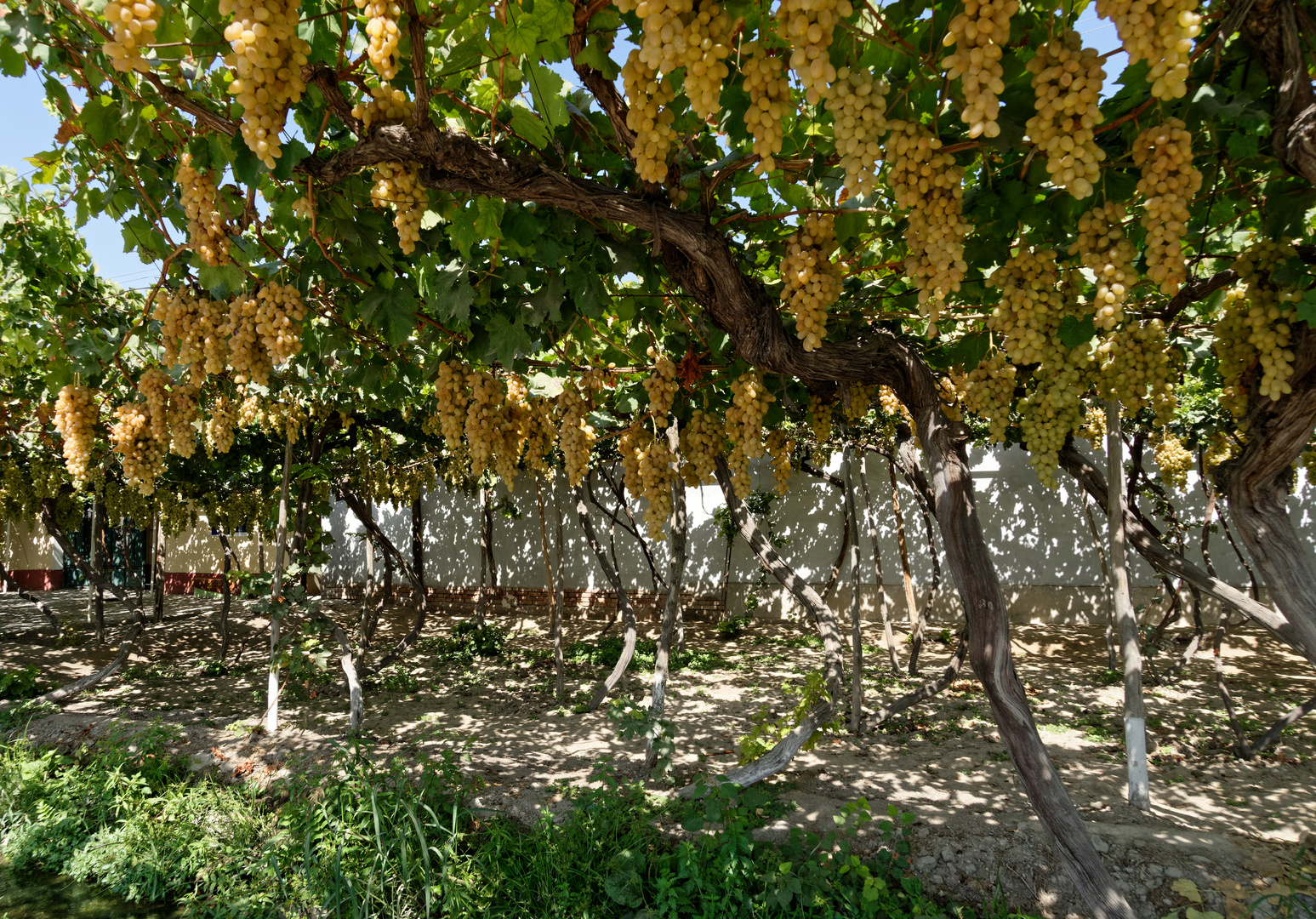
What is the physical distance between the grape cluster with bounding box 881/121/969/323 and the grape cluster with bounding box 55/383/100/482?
3454 mm

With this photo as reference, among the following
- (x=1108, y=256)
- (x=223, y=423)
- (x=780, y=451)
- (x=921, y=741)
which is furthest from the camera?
(x=921, y=741)

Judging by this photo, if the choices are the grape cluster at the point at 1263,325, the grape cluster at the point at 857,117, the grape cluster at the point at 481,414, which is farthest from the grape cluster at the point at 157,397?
the grape cluster at the point at 1263,325

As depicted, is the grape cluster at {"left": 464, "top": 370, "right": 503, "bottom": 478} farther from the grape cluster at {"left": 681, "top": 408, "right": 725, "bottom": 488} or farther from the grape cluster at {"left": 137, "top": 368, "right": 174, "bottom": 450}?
the grape cluster at {"left": 137, "top": 368, "right": 174, "bottom": 450}

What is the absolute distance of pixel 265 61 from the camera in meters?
1.30

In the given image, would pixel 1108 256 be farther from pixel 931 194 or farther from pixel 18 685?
pixel 18 685

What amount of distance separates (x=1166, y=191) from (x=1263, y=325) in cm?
83

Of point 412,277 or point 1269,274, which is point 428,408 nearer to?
point 412,277

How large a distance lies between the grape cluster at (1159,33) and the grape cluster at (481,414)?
2232 millimetres

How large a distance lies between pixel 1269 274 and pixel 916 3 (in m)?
1.39

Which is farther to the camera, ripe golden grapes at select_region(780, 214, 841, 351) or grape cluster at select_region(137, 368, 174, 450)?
grape cluster at select_region(137, 368, 174, 450)

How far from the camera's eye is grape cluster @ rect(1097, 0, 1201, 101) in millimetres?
1069

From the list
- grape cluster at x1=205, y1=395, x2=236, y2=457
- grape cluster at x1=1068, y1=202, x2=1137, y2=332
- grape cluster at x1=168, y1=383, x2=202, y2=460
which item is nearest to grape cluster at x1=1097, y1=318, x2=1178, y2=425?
grape cluster at x1=1068, y1=202, x2=1137, y2=332

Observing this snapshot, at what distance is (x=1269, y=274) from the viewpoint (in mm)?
2031

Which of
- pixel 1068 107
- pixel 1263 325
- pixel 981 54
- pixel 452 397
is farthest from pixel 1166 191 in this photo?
pixel 452 397
